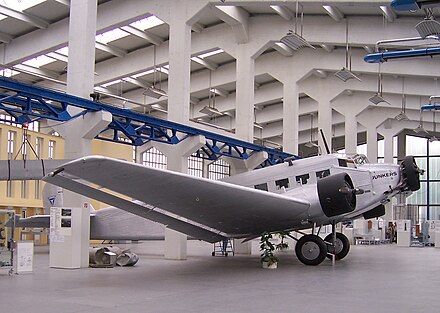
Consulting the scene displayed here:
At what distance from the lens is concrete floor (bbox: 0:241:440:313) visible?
31.4ft

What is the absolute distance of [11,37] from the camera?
88.6ft

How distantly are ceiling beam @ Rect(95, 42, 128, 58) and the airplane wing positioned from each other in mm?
14790

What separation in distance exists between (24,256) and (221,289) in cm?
612

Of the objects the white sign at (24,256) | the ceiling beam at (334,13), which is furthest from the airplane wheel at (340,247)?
the white sign at (24,256)

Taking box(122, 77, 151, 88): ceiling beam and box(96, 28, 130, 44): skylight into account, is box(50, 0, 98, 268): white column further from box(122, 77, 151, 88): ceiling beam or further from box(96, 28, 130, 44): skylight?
box(122, 77, 151, 88): ceiling beam

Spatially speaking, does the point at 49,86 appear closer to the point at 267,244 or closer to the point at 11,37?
the point at 11,37

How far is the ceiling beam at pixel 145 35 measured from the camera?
2775 cm

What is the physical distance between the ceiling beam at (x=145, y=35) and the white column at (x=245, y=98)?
193 inches

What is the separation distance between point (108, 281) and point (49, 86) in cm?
2297

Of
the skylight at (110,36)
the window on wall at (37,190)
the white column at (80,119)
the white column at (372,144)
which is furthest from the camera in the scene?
the white column at (372,144)

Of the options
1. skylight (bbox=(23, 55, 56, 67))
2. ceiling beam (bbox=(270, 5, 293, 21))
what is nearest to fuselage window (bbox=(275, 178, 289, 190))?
ceiling beam (bbox=(270, 5, 293, 21))

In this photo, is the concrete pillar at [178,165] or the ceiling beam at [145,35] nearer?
the concrete pillar at [178,165]

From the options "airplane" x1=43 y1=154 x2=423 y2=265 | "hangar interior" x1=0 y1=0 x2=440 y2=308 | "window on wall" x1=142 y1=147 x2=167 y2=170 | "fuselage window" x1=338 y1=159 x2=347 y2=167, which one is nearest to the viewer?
"airplane" x1=43 y1=154 x2=423 y2=265

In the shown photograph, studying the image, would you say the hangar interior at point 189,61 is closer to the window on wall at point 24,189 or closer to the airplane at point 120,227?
the window on wall at point 24,189
